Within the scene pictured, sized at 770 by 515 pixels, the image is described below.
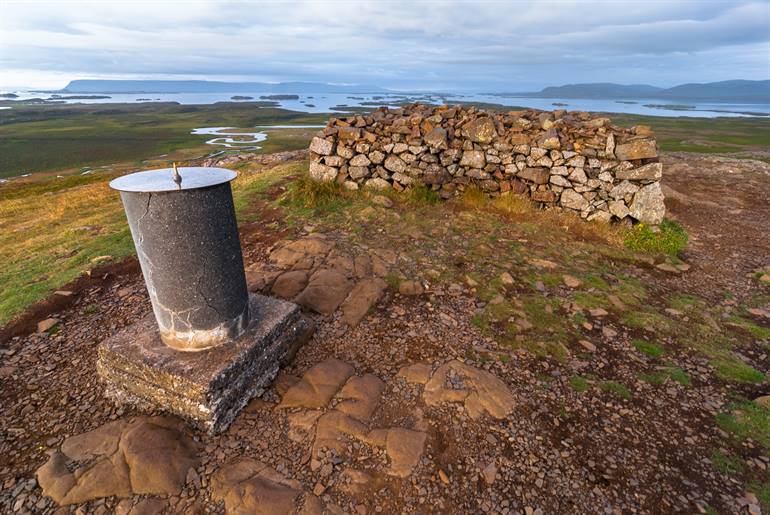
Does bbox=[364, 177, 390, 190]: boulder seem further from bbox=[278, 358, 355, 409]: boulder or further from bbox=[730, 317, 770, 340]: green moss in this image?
bbox=[730, 317, 770, 340]: green moss

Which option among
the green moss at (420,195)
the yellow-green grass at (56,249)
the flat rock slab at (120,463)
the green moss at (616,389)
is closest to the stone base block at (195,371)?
the flat rock slab at (120,463)

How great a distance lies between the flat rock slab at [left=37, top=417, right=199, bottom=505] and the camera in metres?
3.36

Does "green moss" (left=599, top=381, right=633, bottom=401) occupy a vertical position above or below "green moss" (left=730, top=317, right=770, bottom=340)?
above

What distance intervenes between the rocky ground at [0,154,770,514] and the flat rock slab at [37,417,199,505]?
17 mm

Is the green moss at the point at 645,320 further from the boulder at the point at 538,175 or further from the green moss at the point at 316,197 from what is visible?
the green moss at the point at 316,197

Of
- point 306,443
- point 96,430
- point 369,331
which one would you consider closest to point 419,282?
point 369,331

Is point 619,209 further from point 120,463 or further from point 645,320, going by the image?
point 120,463

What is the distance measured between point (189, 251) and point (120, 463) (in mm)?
2088

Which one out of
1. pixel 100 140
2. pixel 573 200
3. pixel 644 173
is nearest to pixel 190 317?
pixel 573 200

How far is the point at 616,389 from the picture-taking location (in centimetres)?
476

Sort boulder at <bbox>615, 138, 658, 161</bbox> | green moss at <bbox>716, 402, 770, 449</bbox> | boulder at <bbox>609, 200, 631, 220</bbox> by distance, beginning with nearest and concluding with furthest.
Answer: green moss at <bbox>716, 402, 770, 449</bbox> < boulder at <bbox>615, 138, 658, 161</bbox> < boulder at <bbox>609, 200, 631, 220</bbox>

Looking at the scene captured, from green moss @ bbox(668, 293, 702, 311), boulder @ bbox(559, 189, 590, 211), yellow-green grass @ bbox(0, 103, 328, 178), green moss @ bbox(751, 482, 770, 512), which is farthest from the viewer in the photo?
yellow-green grass @ bbox(0, 103, 328, 178)

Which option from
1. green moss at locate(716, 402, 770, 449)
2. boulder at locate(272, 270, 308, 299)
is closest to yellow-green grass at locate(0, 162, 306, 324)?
boulder at locate(272, 270, 308, 299)

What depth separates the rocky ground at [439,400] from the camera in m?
3.46
